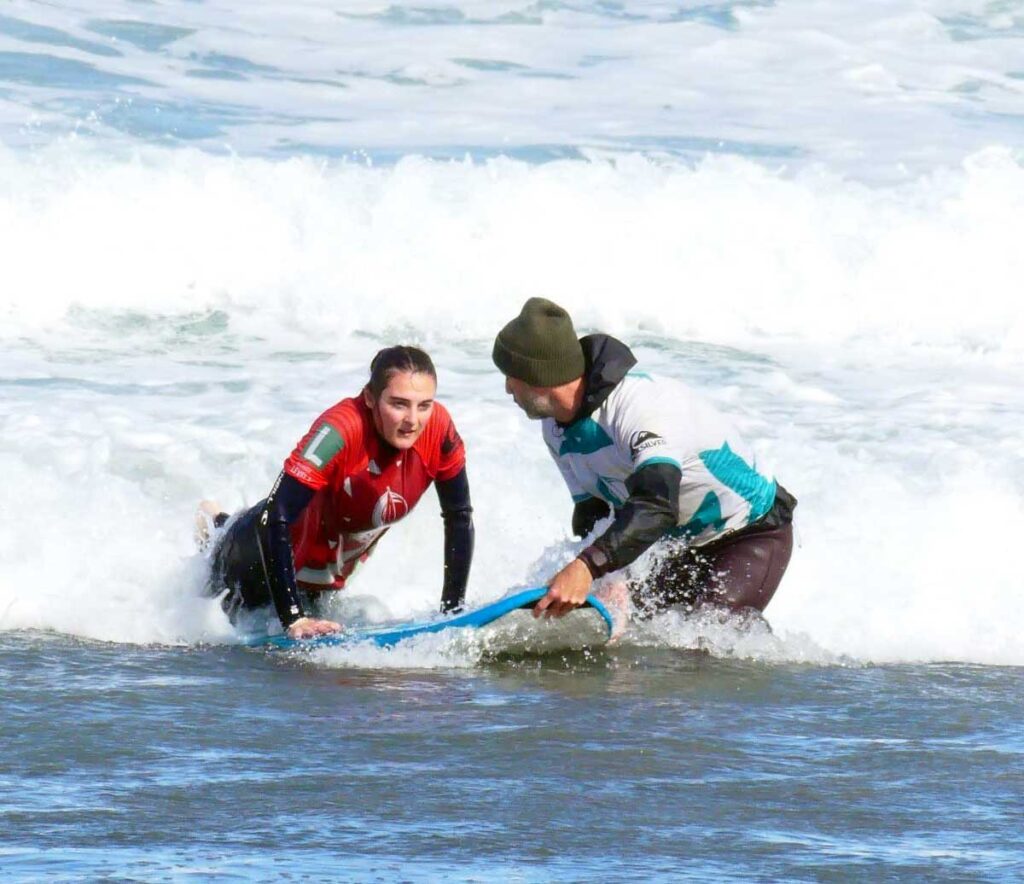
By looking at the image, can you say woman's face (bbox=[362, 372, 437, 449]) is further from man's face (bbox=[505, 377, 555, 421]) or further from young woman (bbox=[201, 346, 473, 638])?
man's face (bbox=[505, 377, 555, 421])

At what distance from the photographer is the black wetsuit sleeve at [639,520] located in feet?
18.9

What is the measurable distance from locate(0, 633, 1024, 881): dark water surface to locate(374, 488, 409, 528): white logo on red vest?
2.68 ft

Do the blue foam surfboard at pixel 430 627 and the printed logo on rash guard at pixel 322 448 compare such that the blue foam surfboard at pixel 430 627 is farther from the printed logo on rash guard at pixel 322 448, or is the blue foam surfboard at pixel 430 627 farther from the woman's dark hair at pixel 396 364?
the woman's dark hair at pixel 396 364

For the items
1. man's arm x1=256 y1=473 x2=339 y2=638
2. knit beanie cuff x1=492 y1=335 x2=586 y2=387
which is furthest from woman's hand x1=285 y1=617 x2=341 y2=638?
knit beanie cuff x1=492 y1=335 x2=586 y2=387

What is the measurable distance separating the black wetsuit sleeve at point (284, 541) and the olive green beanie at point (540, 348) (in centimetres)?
109

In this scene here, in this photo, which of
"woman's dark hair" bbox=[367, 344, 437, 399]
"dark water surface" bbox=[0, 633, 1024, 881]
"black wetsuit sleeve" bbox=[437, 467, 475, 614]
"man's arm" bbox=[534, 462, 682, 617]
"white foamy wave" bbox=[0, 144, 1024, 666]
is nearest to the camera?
"dark water surface" bbox=[0, 633, 1024, 881]

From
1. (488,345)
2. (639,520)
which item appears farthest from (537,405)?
(488,345)

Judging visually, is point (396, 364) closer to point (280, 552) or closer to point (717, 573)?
point (280, 552)

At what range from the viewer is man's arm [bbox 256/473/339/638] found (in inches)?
256

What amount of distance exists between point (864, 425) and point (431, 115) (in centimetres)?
1236

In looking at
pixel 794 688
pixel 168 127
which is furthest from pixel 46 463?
pixel 168 127

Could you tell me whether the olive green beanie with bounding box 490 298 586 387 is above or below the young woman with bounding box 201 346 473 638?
above

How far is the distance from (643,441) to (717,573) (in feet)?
3.00

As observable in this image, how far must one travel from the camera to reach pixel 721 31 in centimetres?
2480
